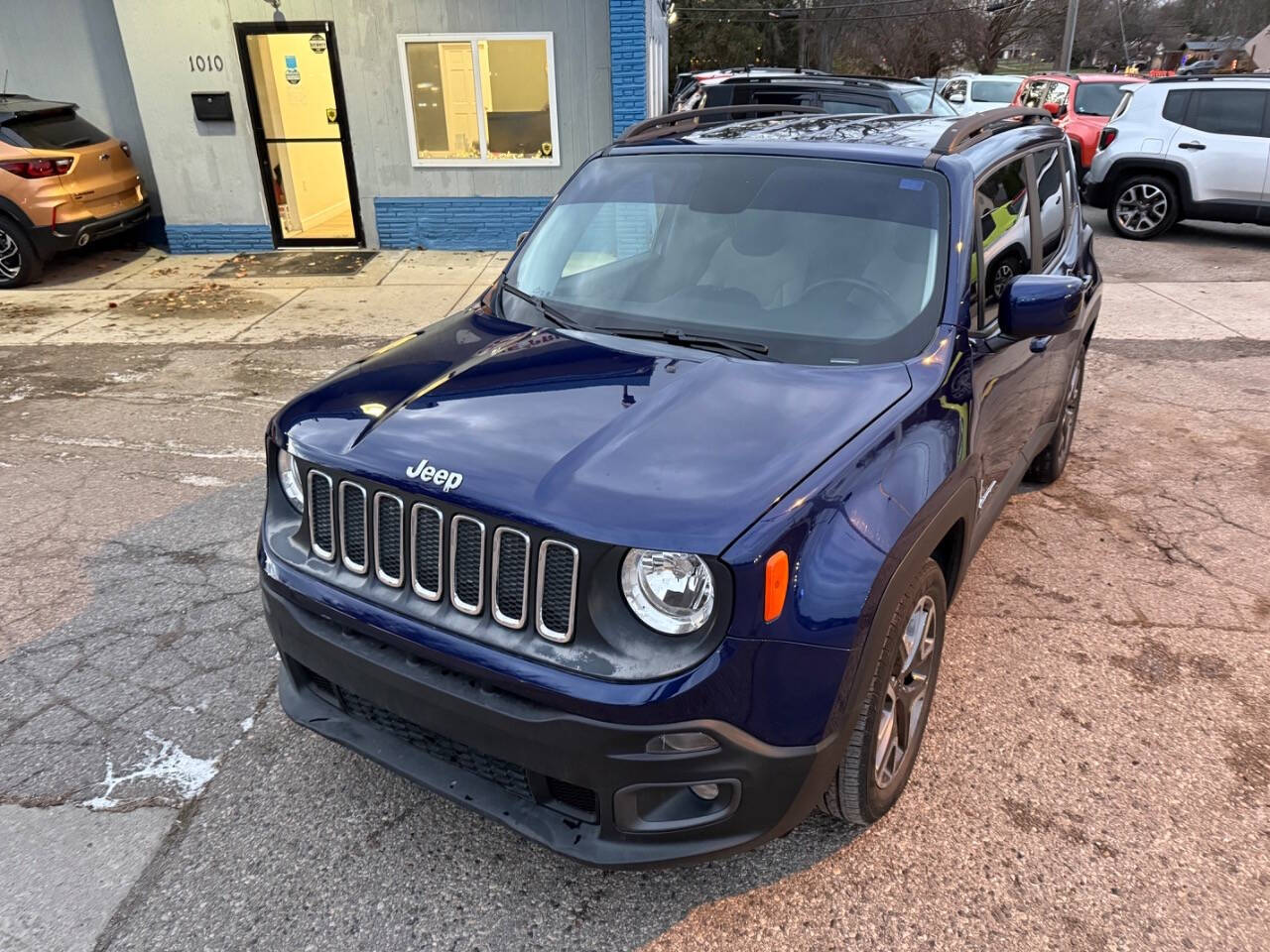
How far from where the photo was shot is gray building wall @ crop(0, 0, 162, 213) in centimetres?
1050

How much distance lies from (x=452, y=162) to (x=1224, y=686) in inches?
368

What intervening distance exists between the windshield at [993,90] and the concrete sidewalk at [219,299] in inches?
A: 509

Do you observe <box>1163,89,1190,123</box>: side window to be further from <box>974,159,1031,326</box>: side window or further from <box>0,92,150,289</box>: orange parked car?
<box>0,92,150,289</box>: orange parked car

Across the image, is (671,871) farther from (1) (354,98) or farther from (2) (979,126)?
(1) (354,98)

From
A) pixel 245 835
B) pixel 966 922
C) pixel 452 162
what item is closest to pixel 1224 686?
pixel 966 922

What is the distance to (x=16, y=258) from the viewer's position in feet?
31.3

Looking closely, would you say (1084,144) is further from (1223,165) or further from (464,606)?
(464,606)

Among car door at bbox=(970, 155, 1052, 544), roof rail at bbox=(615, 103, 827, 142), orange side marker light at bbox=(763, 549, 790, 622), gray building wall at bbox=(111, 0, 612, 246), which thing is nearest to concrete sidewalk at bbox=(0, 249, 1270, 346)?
gray building wall at bbox=(111, 0, 612, 246)

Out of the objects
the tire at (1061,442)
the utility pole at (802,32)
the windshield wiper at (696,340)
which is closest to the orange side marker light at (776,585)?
the windshield wiper at (696,340)

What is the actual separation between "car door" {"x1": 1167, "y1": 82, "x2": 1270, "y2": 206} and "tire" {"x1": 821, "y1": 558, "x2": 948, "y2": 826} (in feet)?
34.7

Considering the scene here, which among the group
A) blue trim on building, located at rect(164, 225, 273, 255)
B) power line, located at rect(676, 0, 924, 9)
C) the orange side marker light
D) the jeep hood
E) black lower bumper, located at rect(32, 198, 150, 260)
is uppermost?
power line, located at rect(676, 0, 924, 9)

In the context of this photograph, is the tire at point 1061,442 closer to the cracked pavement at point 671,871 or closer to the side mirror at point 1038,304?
the cracked pavement at point 671,871

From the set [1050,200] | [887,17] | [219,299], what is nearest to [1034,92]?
[219,299]

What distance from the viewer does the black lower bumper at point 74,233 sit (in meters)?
9.37
